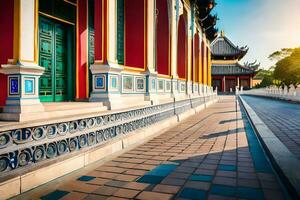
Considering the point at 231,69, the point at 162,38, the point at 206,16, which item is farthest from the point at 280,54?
the point at 162,38

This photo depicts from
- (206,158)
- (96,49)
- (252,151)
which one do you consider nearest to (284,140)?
(252,151)

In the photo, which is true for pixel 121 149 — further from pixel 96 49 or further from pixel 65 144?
pixel 96 49

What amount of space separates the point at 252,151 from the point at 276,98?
A: 93.1 feet

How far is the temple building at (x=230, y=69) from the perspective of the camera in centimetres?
5506

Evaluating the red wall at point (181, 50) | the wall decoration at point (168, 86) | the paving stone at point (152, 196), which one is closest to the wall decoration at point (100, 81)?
the paving stone at point (152, 196)

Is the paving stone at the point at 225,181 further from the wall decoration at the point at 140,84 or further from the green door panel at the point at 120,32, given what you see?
the green door panel at the point at 120,32

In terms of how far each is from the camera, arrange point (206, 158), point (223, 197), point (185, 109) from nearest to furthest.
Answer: point (223, 197) → point (206, 158) → point (185, 109)

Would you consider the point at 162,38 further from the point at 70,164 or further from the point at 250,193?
the point at 250,193

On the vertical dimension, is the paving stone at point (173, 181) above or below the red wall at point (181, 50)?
below

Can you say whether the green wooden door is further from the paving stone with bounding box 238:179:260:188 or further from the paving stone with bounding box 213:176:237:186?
the paving stone with bounding box 238:179:260:188

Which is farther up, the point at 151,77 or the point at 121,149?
the point at 151,77

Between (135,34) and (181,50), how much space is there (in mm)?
7044

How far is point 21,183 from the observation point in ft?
10.2

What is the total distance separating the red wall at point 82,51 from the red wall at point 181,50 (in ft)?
26.4
